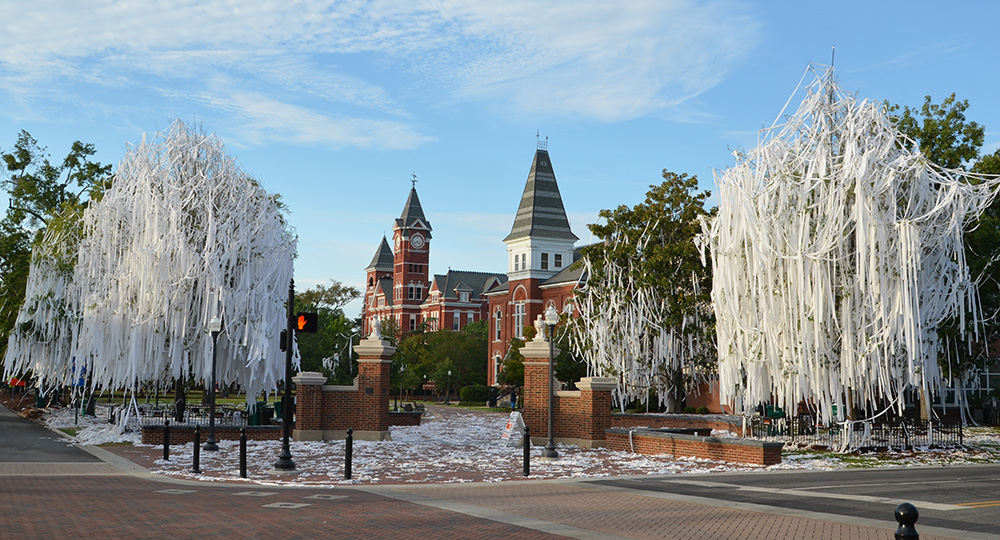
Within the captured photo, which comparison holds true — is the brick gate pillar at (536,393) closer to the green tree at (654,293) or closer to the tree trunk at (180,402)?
the green tree at (654,293)

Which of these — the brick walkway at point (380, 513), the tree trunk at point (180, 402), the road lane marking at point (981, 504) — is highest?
the tree trunk at point (180, 402)

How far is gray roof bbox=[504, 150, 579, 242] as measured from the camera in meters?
89.8

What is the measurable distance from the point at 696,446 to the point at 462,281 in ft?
335

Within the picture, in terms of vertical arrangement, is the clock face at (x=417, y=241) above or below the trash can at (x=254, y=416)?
above

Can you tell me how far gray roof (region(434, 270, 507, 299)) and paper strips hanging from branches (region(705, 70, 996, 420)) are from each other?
312 feet

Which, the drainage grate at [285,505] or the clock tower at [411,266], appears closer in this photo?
the drainage grate at [285,505]

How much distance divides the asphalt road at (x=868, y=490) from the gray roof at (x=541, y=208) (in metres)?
68.9

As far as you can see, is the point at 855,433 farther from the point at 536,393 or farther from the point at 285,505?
the point at 285,505

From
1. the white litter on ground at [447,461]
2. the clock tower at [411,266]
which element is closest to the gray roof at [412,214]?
the clock tower at [411,266]

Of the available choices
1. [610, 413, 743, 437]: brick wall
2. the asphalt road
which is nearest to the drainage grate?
the asphalt road

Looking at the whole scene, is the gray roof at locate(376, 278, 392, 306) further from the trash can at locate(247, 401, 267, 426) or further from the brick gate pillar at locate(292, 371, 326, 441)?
the brick gate pillar at locate(292, 371, 326, 441)

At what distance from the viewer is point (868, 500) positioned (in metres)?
14.9

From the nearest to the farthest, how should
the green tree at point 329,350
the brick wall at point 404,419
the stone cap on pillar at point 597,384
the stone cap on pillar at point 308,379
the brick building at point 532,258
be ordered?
the stone cap on pillar at point 597,384 → the stone cap on pillar at point 308,379 → the brick wall at point 404,419 → the green tree at point 329,350 → the brick building at point 532,258

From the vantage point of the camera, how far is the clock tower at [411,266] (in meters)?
130
